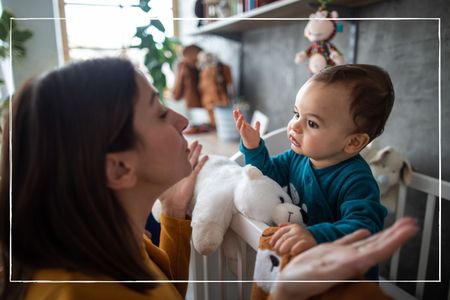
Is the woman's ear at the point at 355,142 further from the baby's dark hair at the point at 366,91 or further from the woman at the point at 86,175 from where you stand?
the woman at the point at 86,175

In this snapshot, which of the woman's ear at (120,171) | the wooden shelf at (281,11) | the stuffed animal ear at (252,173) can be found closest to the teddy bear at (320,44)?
the wooden shelf at (281,11)

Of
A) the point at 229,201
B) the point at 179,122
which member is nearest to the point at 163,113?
the point at 179,122

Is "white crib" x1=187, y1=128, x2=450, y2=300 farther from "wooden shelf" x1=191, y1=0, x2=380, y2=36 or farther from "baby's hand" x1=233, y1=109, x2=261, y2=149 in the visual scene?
"wooden shelf" x1=191, y1=0, x2=380, y2=36

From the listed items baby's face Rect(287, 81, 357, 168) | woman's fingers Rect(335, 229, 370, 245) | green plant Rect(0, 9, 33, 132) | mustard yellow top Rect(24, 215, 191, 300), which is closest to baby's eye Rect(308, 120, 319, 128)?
baby's face Rect(287, 81, 357, 168)

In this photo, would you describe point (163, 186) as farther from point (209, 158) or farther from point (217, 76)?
point (217, 76)

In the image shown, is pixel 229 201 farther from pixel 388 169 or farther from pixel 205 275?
pixel 388 169

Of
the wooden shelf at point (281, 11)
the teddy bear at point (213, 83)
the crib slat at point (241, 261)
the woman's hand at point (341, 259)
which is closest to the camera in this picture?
the woman's hand at point (341, 259)

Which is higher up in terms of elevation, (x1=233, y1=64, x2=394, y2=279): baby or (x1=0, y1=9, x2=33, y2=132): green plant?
A: (x1=0, y1=9, x2=33, y2=132): green plant

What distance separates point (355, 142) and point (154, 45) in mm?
305

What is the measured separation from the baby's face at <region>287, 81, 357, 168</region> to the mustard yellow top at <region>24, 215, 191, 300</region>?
0.19 metres

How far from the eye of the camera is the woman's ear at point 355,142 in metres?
0.30

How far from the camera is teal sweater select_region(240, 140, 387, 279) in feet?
0.94

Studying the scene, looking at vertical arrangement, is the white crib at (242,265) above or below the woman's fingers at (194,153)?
below

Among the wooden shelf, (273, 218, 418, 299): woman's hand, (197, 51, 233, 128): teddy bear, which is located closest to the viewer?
(273, 218, 418, 299): woman's hand
